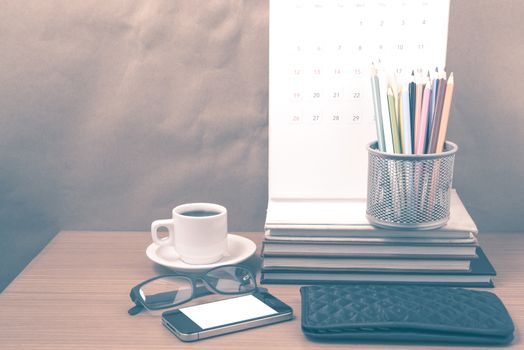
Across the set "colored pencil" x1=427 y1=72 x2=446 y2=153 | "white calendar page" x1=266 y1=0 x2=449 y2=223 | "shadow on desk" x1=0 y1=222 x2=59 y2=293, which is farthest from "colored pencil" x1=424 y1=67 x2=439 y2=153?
"shadow on desk" x1=0 y1=222 x2=59 y2=293

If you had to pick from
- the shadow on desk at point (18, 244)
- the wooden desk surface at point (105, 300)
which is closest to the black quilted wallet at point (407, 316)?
the wooden desk surface at point (105, 300)

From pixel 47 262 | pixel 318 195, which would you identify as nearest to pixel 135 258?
pixel 47 262

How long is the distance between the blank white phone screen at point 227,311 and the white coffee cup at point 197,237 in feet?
0.31

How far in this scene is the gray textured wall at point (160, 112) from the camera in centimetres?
96

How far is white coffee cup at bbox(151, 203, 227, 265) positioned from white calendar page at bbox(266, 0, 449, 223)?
7 centimetres

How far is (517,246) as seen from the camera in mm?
954

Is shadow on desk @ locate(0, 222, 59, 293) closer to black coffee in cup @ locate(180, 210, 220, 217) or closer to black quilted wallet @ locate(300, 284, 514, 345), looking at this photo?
black coffee in cup @ locate(180, 210, 220, 217)

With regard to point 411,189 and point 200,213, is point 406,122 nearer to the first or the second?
point 411,189

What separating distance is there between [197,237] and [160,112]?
235mm

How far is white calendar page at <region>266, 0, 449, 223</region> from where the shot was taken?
88 centimetres

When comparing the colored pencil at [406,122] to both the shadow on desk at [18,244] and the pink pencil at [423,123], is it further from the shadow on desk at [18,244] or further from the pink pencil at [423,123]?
the shadow on desk at [18,244]

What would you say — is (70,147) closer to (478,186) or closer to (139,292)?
(139,292)

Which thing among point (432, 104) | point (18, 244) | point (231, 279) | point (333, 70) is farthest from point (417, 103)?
point (18, 244)

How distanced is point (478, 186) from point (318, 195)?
0.26m
